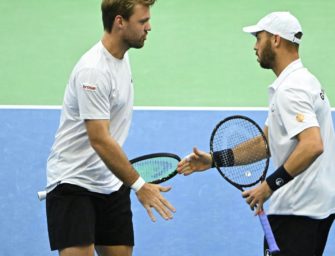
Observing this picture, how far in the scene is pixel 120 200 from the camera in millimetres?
6113

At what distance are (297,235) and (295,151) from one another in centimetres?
55

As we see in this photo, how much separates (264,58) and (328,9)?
447 centimetres

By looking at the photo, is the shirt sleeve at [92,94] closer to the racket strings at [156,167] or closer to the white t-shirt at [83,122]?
the white t-shirt at [83,122]

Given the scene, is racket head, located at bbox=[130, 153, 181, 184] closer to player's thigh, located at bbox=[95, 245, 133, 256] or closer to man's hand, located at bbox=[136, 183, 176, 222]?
player's thigh, located at bbox=[95, 245, 133, 256]

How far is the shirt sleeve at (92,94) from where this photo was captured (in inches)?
218

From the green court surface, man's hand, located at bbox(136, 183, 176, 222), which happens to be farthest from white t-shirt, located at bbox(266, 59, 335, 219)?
the green court surface

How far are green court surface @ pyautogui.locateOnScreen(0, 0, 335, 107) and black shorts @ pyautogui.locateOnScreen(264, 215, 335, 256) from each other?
124 inches

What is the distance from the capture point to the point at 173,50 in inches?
372

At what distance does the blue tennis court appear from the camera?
7.50m

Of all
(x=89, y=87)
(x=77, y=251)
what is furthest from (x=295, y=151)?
(x=77, y=251)

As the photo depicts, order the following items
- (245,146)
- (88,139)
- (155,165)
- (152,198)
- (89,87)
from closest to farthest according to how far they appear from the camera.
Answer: (152,198)
(89,87)
(88,139)
(245,146)
(155,165)

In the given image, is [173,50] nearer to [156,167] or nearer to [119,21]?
[156,167]

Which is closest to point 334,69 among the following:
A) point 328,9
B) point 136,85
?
point 328,9

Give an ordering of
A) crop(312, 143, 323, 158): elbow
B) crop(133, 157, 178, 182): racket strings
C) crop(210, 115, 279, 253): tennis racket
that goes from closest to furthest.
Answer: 1. crop(312, 143, 323, 158): elbow
2. crop(210, 115, 279, 253): tennis racket
3. crop(133, 157, 178, 182): racket strings
